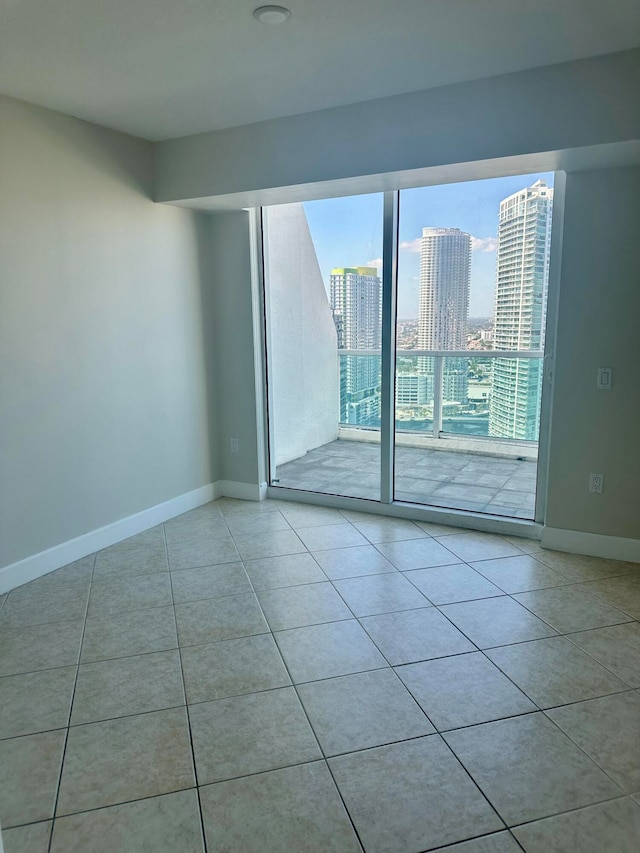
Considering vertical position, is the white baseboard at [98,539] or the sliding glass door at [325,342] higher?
the sliding glass door at [325,342]

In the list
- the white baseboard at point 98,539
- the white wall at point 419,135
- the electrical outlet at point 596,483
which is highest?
the white wall at point 419,135

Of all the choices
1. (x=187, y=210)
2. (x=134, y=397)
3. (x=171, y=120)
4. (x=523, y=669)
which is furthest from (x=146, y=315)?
(x=523, y=669)

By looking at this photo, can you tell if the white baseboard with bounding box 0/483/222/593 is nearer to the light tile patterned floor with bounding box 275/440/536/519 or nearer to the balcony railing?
the light tile patterned floor with bounding box 275/440/536/519

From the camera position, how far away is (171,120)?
3256 millimetres

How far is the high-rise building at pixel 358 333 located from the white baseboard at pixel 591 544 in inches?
53.5

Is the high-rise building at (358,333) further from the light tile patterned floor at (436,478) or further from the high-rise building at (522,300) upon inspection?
the high-rise building at (522,300)

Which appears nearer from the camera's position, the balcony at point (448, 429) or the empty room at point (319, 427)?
the empty room at point (319, 427)

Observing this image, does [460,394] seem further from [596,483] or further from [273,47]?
[273,47]

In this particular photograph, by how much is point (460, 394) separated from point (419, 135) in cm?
161

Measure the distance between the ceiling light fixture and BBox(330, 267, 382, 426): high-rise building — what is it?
1.82m

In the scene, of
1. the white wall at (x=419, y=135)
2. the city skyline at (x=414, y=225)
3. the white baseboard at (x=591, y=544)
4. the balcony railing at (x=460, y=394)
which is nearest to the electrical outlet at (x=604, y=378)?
the balcony railing at (x=460, y=394)

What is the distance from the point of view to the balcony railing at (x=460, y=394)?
354cm

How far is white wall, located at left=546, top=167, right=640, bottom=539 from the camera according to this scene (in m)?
2.97

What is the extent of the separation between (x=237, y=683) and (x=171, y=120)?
302 centimetres
